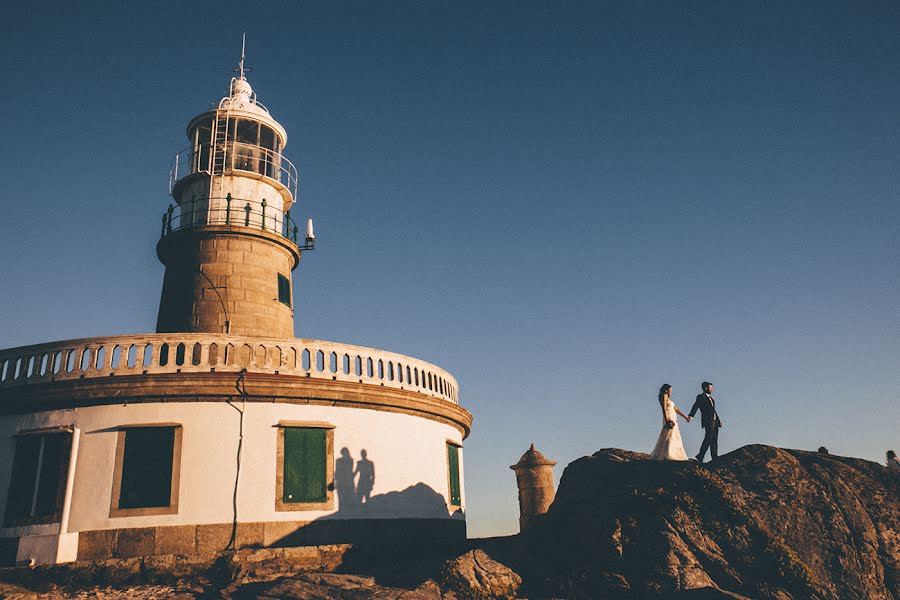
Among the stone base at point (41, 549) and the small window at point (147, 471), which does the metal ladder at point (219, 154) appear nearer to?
the small window at point (147, 471)

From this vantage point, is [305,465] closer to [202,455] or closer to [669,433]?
[202,455]

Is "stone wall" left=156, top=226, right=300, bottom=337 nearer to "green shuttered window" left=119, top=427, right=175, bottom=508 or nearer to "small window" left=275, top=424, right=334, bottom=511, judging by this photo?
"small window" left=275, top=424, right=334, bottom=511

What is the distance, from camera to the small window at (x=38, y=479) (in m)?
15.0

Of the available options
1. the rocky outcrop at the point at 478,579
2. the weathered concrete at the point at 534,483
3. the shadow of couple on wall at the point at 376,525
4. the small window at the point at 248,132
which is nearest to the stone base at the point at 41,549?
the shadow of couple on wall at the point at 376,525

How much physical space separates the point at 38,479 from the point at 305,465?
19.5 feet

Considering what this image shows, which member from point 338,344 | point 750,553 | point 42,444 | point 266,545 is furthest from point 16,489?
point 750,553

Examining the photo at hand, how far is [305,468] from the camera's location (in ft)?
53.5

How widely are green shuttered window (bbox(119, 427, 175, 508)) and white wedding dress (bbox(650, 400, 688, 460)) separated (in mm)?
10793

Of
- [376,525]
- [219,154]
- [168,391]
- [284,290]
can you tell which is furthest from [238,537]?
[219,154]

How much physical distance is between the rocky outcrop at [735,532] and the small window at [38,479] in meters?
10.5

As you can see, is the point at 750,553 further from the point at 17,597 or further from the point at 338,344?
the point at 17,597

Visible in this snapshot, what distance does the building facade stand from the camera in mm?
14914

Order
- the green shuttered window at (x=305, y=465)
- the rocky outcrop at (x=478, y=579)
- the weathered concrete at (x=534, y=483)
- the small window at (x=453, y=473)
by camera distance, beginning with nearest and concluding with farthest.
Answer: the rocky outcrop at (x=478, y=579) < the green shuttered window at (x=305, y=465) < the small window at (x=453, y=473) < the weathered concrete at (x=534, y=483)

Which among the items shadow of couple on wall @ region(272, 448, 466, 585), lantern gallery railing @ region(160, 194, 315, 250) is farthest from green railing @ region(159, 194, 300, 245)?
shadow of couple on wall @ region(272, 448, 466, 585)
